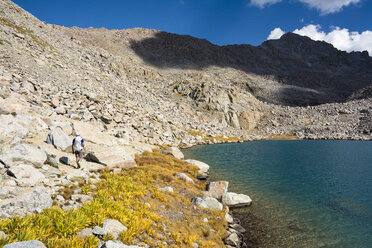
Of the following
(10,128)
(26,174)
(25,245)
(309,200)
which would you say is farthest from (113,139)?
(309,200)

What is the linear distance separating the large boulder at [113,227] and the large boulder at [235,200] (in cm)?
987

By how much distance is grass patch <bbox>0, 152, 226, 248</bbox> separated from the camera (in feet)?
21.1

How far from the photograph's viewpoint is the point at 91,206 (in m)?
8.73

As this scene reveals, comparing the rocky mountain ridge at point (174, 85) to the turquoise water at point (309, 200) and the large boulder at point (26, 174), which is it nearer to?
the large boulder at point (26, 174)

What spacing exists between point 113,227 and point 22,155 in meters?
7.97

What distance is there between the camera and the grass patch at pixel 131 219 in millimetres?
6441

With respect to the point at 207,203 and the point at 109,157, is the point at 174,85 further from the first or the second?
the point at 207,203

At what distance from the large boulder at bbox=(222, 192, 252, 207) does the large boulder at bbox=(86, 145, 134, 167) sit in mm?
9063

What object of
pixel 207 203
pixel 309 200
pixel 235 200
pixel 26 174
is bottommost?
pixel 235 200

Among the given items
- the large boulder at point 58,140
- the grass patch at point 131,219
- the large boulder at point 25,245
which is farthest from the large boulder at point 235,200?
the large boulder at point 58,140

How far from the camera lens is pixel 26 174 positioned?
1016cm

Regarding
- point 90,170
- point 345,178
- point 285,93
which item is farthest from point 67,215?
point 285,93

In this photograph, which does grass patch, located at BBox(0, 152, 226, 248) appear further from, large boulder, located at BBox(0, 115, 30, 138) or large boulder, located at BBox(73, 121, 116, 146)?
large boulder, located at BBox(73, 121, 116, 146)

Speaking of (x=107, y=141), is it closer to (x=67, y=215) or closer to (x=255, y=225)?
(x=67, y=215)
